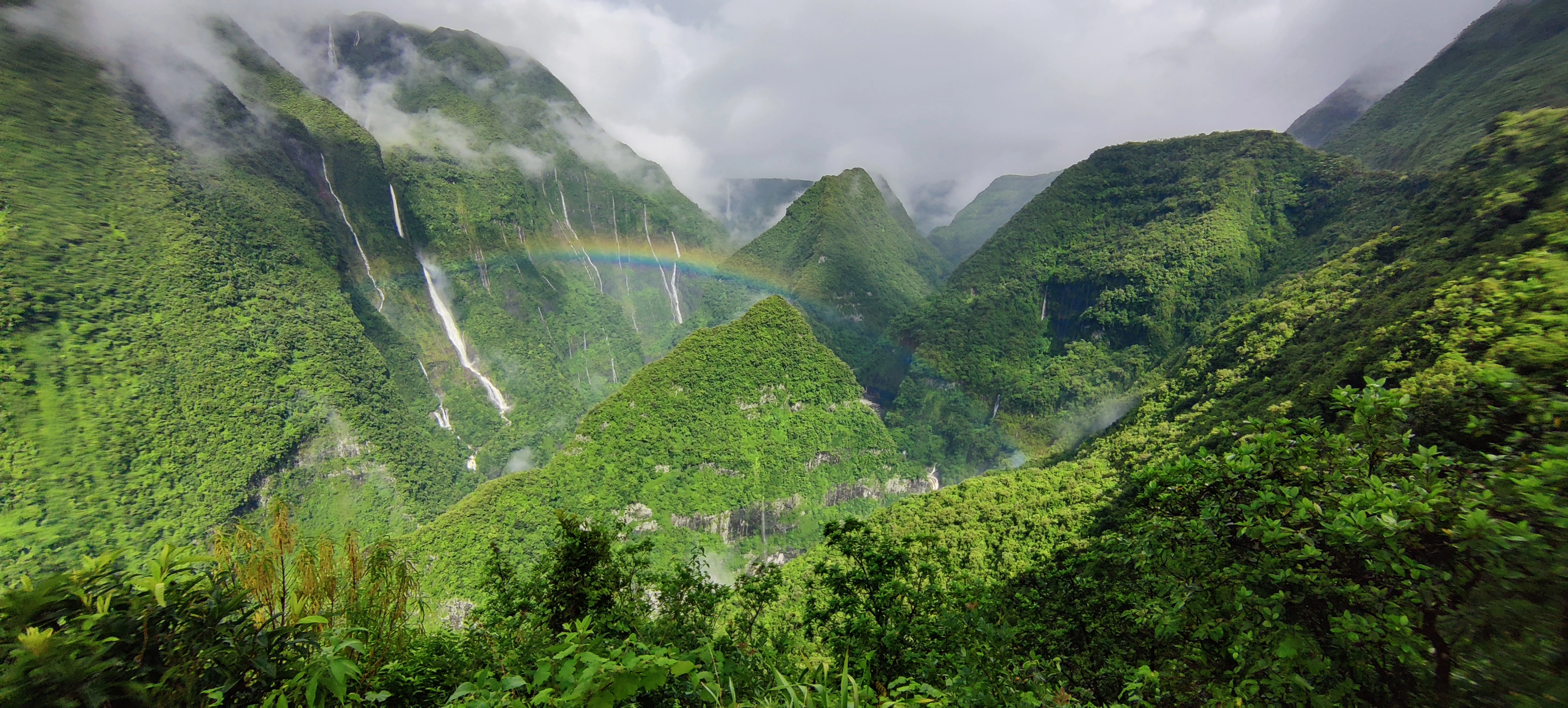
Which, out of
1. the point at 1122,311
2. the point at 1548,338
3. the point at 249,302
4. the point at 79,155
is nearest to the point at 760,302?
the point at 1122,311

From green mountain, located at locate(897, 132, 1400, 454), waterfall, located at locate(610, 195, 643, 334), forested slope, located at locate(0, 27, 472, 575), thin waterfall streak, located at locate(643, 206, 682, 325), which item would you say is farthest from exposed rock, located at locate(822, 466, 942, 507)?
thin waterfall streak, located at locate(643, 206, 682, 325)

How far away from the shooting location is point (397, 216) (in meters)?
105

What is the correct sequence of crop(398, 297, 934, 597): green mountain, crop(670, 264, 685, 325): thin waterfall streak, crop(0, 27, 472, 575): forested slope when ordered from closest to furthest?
1. crop(0, 27, 472, 575): forested slope
2. crop(398, 297, 934, 597): green mountain
3. crop(670, 264, 685, 325): thin waterfall streak

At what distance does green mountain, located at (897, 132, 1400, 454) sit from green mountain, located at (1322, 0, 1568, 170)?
6.22m

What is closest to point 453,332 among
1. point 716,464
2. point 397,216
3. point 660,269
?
point 397,216

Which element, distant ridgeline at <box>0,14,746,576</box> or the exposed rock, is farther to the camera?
the exposed rock

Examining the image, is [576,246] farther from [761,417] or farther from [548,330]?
[761,417]

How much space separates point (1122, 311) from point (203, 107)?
4956 inches

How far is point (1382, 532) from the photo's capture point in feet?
7.27

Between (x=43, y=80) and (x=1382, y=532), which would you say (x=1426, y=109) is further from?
(x=43, y=80)

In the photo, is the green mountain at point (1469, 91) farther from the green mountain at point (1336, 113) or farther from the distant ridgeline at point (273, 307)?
the distant ridgeline at point (273, 307)

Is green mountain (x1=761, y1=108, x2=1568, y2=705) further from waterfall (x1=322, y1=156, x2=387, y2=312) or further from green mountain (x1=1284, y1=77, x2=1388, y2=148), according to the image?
green mountain (x1=1284, y1=77, x2=1388, y2=148)

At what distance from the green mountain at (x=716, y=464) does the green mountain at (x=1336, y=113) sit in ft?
395

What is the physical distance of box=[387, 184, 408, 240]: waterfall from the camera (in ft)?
342
